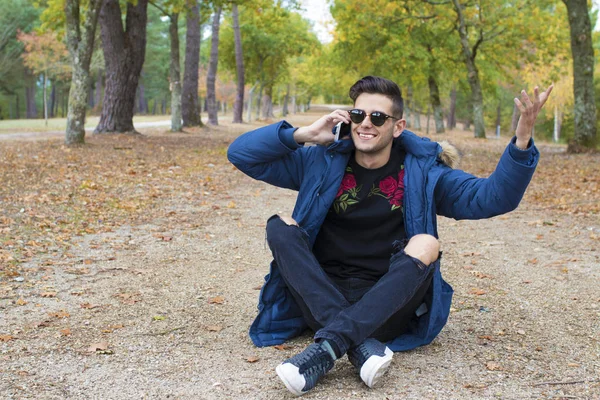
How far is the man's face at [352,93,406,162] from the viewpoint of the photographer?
380 cm

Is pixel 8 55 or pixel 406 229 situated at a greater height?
pixel 8 55

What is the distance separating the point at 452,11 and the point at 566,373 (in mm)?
22565

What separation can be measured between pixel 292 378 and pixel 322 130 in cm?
144

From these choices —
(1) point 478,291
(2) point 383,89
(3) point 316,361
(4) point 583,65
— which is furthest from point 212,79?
(3) point 316,361

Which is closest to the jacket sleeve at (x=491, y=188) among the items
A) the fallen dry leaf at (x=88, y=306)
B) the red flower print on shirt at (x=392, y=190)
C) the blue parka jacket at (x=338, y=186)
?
the blue parka jacket at (x=338, y=186)

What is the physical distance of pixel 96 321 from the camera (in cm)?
448

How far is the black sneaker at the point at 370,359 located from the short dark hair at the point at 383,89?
133 cm

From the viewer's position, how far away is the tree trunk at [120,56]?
1812 cm

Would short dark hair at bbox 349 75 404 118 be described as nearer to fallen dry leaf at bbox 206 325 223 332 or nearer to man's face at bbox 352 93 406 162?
man's face at bbox 352 93 406 162

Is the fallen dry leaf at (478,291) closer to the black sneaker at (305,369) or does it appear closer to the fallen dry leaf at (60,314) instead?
the black sneaker at (305,369)

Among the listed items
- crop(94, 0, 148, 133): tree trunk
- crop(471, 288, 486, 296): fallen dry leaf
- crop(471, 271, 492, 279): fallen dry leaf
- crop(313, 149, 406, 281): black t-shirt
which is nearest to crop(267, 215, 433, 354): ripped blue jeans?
crop(313, 149, 406, 281): black t-shirt

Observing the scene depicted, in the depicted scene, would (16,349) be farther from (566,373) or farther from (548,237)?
(548,237)

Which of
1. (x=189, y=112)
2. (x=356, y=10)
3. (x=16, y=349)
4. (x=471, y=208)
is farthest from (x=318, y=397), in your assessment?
(x=189, y=112)

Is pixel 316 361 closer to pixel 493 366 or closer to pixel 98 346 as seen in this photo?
pixel 493 366
